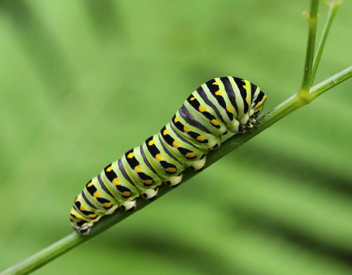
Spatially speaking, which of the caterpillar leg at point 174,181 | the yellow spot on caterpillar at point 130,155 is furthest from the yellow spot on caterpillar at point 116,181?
the caterpillar leg at point 174,181

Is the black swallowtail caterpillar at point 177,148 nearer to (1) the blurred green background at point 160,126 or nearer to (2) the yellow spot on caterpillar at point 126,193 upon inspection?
(2) the yellow spot on caterpillar at point 126,193

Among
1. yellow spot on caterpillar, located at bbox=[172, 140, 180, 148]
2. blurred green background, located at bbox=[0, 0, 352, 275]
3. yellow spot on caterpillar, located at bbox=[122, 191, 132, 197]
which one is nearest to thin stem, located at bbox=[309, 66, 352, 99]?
yellow spot on caterpillar, located at bbox=[172, 140, 180, 148]

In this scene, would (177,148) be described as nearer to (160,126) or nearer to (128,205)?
(128,205)

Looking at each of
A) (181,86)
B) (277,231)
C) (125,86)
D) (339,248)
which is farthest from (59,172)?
(339,248)

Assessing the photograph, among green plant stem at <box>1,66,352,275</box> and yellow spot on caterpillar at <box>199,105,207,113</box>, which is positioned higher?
yellow spot on caterpillar at <box>199,105,207,113</box>

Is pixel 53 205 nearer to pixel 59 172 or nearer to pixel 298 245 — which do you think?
pixel 59 172

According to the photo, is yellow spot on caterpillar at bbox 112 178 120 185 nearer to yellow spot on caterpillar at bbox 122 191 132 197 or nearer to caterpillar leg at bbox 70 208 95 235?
yellow spot on caterpillar at bbox 122 191 132 197

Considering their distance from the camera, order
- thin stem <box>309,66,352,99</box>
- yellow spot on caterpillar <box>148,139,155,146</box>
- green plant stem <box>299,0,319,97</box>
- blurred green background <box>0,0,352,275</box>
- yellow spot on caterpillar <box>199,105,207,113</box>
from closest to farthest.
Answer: green plant stem <box>299,0,319,97</box>
thin stem <box>309,66,352,99</box>
yellow spot on caterpillar <box>199,105,207,113</box>
yellow spot on caterpillar <box>148,139,155,146</box>
blurred green background <box>0,0,352,275</box>
